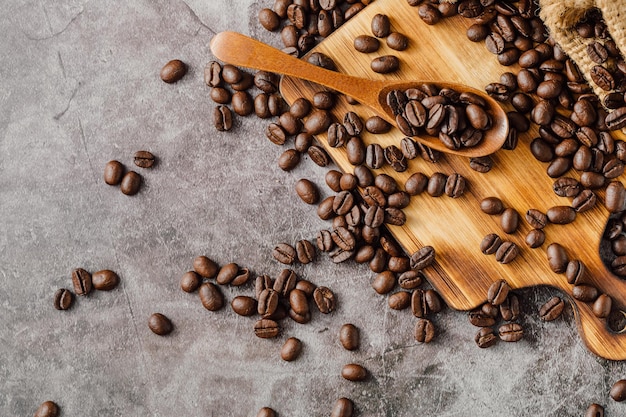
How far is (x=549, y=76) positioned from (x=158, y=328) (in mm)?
1775

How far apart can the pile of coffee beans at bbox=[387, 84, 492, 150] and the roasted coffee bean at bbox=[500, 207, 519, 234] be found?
0.93ft

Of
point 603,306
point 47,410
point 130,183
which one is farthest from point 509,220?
point 47,410

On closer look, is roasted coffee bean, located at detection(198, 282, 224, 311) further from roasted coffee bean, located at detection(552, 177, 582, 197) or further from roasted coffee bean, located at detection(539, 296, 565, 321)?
roasted coffee bean, located at detection(552, 177, 582, 197)

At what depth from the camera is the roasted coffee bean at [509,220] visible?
234cm

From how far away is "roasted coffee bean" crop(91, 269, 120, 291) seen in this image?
256 cm

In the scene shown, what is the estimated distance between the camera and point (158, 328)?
252 cm

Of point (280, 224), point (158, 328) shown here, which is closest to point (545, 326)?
point (280, 224)

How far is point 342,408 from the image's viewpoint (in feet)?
8.04

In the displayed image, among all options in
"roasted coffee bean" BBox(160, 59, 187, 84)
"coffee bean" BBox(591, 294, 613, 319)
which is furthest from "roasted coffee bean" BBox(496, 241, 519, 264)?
"roasted coffee bean" BBox(160, 59, 187, 84)

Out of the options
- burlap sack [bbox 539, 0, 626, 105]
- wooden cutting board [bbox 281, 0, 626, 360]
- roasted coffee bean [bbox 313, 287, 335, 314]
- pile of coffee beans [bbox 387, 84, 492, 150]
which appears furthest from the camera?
roasted coffee bean [bbox 313, 287, 335, 314]

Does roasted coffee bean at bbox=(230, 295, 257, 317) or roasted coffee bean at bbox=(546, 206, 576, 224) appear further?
roasted coffee bean at bbox=(230, 295, 257, 317)

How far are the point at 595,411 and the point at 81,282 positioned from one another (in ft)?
6.71

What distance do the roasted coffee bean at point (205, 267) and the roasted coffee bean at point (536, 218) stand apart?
3.99 ft

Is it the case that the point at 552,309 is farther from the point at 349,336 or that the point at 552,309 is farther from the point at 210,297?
the point at 210,297
